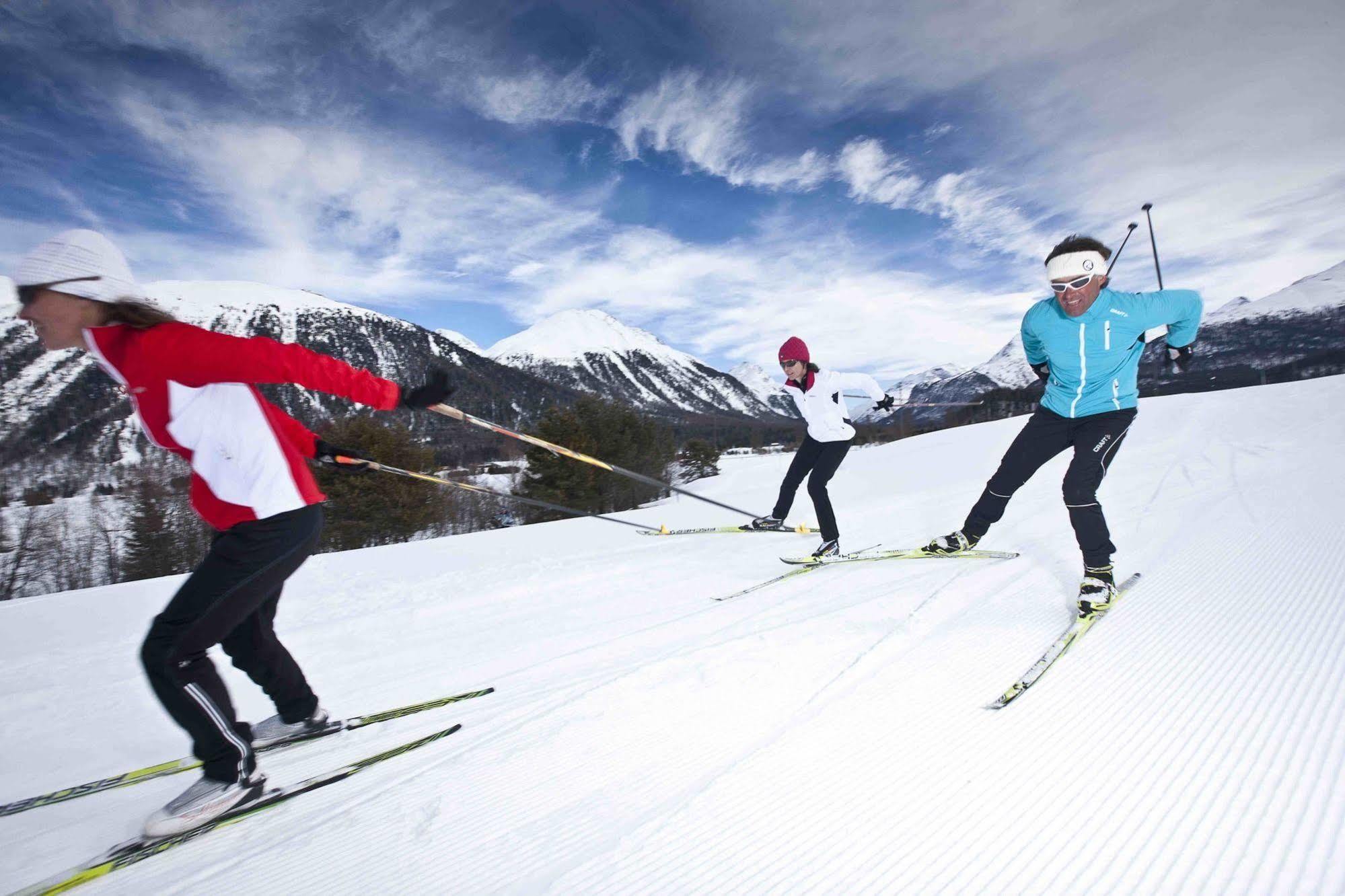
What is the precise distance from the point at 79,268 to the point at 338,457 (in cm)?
128

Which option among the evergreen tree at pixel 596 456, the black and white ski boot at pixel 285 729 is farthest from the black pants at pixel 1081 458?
the evergreen tree at pixel 596 456

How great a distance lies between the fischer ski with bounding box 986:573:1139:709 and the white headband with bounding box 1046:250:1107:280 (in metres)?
1.78

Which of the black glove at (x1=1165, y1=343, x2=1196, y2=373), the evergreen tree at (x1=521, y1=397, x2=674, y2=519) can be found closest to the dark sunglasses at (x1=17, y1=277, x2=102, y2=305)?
the black glove at (x1=1165, y1=343, x2=1196, y2=373)

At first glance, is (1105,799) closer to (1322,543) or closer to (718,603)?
(718,603)

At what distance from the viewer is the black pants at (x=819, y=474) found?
525 cm

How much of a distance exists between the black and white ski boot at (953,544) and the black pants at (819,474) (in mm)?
873

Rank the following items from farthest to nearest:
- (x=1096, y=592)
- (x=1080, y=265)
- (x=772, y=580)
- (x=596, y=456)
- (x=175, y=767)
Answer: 1. (x=596, y=456)
2. (x=772, y=580)
3. (x=1080, y=265)
4. (x=1096, y=592)
5. (x=175, y=767)

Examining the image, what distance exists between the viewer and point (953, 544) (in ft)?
14.1

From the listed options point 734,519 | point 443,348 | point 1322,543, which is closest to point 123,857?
point 1322,543

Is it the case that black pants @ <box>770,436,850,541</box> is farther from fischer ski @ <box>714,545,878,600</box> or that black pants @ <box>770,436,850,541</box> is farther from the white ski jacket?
fischer ski @ <box>714,545,878,600</box>

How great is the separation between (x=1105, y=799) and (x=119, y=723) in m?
4.09

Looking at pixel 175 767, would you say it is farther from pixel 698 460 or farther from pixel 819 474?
pixel 698 460

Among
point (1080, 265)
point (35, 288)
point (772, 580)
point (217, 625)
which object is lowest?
point (772, 580)

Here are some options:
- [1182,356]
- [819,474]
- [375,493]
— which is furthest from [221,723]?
[375,493]
